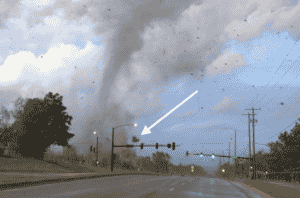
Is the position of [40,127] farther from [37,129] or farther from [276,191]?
[276,191]

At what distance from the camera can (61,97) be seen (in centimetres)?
7212

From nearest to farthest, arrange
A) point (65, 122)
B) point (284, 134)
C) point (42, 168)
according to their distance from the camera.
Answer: point (42, 168), point (65, 122), point (284, 134)

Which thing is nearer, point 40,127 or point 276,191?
point 276,191

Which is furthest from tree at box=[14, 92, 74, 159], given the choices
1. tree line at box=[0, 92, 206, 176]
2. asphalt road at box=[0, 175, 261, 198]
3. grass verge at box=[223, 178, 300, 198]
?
grass verge at box=[223, 178, 300, 198]

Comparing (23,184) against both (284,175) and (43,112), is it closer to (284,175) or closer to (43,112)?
(43,112)

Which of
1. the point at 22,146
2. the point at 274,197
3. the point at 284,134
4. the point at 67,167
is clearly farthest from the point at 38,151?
the point at 284,134

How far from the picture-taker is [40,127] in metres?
66.9

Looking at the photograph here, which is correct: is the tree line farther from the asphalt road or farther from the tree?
the asphalt road

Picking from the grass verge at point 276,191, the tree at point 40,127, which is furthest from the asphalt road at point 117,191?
the tree at point 40,127

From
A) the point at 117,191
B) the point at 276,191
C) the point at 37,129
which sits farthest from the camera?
the point at 37,129

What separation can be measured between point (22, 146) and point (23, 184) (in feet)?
156

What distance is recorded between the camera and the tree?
66.3 meters

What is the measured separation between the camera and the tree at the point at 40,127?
66.3 m

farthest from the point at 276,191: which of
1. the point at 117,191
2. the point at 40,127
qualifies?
the point at 40,127
